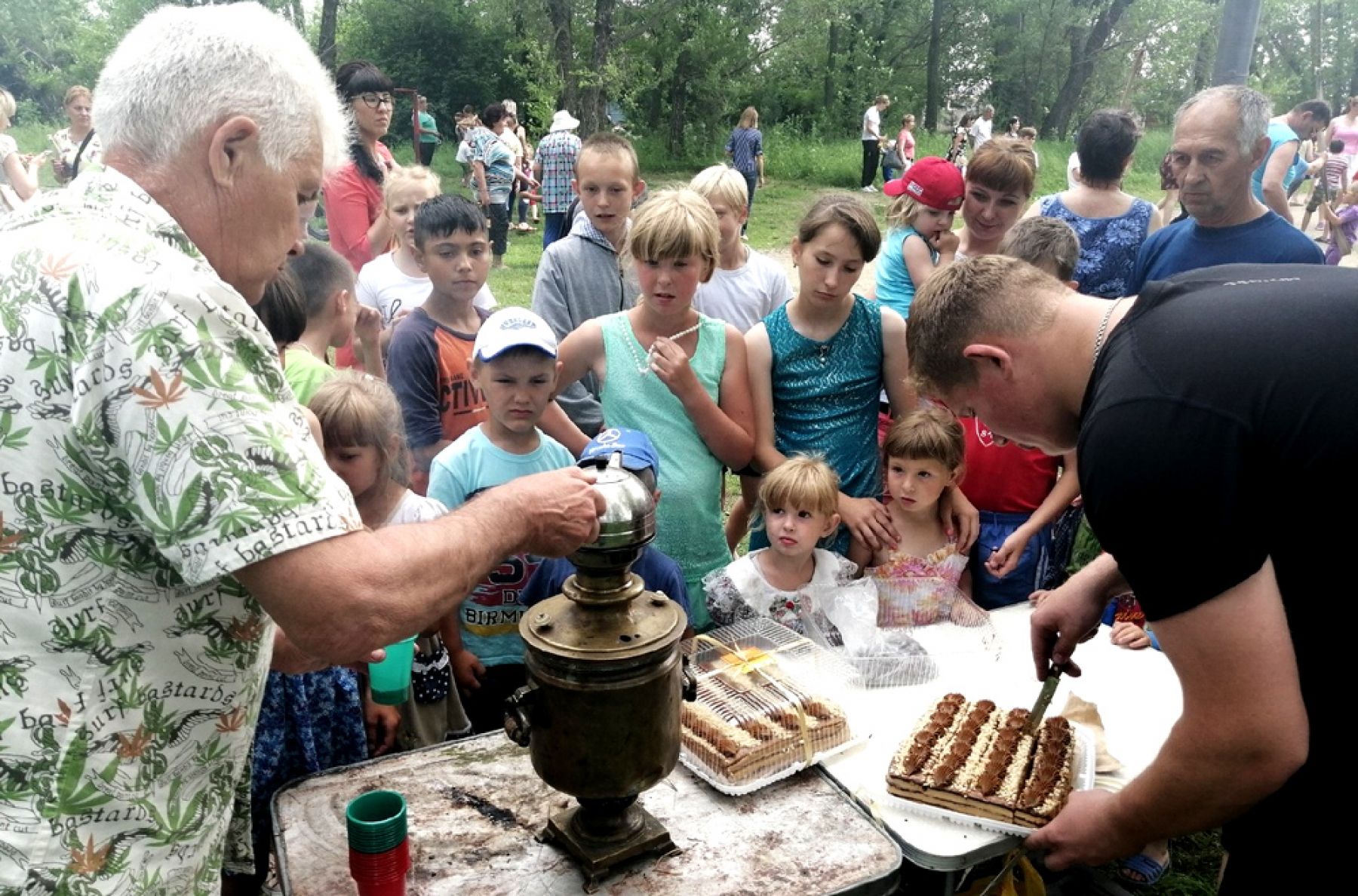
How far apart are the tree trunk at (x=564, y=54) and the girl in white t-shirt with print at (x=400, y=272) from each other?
60.0 feet

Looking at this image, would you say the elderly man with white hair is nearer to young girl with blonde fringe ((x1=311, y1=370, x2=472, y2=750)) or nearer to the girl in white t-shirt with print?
young girl with blonde fringe ((x1=311, y1=370, x2=472, y2=750))

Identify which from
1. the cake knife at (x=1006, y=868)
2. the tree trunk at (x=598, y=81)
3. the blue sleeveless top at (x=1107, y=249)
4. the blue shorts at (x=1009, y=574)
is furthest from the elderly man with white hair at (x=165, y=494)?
the tree trunk at (x=598, y=81)

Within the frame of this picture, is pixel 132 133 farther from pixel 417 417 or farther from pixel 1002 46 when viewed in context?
pixel 1002 46

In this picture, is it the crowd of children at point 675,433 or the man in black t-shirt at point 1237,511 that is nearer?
the man in black t-shirt at point 1237,511

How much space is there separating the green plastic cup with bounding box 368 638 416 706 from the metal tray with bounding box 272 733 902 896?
1.22 feet

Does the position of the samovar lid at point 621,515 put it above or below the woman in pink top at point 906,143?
below

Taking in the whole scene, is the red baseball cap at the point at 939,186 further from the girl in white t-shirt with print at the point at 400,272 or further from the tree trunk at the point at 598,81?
the tree trunk at the point at 598,81

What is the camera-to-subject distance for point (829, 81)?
30.0 metres

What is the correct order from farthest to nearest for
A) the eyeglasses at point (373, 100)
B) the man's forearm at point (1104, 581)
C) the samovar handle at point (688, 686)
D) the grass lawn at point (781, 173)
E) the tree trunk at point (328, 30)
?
the tree trunk at point (328, 30), the grass lawn at point (781, 173), the eyeglasses at point (373, 100), the man's forearm at point (1104, 581), the samovar handle at point (688, 686)

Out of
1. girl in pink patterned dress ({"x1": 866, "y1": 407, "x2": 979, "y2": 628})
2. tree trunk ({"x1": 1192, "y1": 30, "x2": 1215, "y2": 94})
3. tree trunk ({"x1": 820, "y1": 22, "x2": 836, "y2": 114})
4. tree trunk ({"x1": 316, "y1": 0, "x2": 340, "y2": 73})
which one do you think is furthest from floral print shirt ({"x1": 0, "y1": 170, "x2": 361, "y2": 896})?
tree trunk ({"x1": 1192, "y1": 30, "x2": 1215, "y2": 94})

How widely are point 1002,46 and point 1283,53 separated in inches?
690

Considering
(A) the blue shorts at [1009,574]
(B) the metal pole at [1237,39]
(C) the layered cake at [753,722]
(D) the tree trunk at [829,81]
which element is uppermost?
(D) the tree trunk at [829,81]

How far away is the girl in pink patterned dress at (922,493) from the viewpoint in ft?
10.7

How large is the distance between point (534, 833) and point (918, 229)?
3498mm
